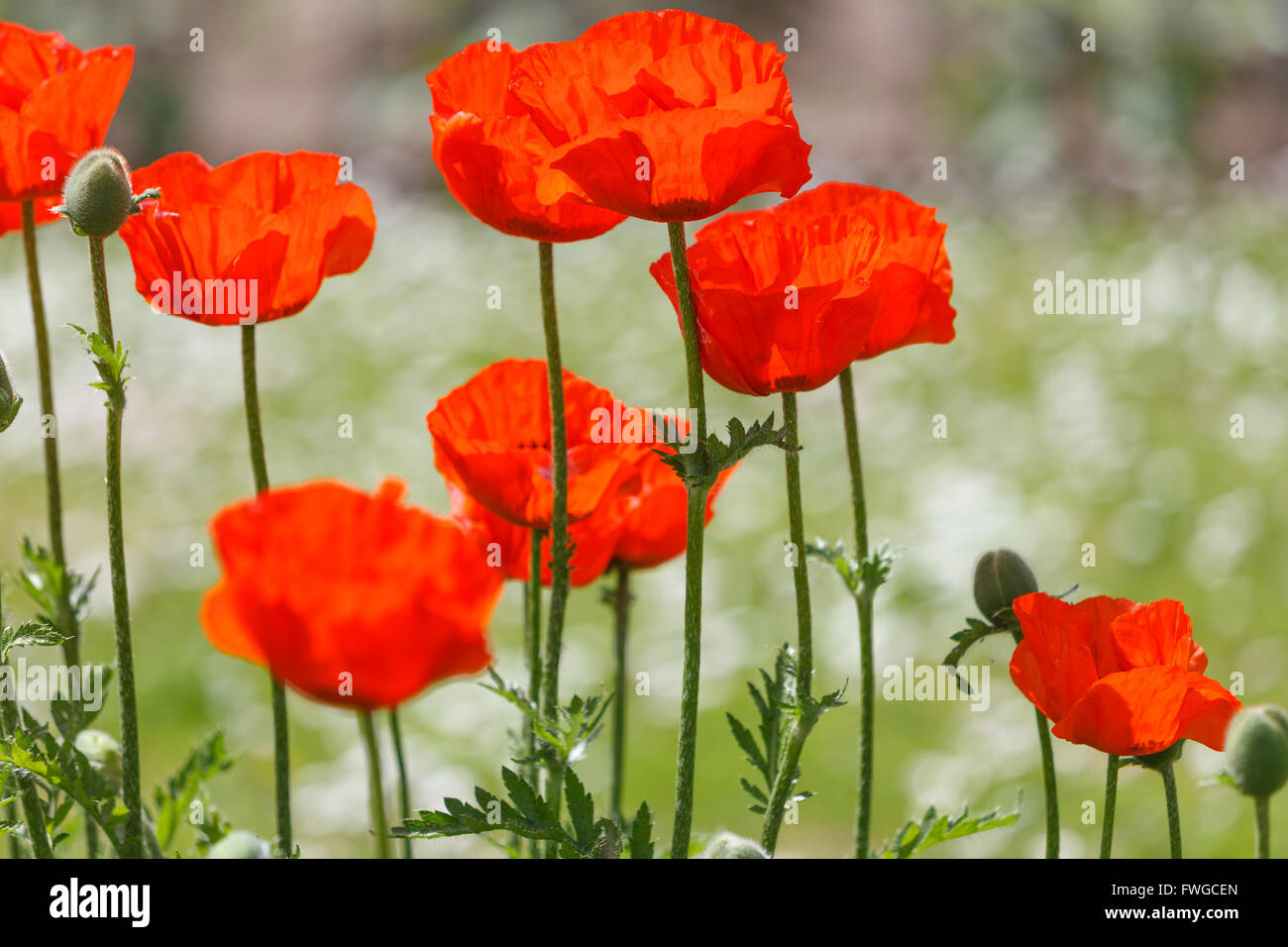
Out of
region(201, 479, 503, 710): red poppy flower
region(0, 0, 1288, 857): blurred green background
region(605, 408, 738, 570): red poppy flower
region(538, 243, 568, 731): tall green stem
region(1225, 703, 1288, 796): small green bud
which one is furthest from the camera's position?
region(0, 0, 1288, 857): blurred green background

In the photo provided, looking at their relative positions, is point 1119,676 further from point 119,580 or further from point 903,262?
point 119,580

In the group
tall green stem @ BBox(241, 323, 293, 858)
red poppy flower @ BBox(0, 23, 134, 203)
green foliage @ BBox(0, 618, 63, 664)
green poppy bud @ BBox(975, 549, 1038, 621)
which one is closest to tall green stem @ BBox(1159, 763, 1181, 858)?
green poppy bud @ BBox(975, 549, 1038, 621)

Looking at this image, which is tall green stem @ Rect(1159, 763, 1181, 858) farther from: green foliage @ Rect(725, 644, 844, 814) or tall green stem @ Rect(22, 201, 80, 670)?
tall green stem @ Rect(22, 201, 80, 670)

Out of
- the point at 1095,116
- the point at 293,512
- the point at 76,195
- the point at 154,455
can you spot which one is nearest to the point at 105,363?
the point at 76,195

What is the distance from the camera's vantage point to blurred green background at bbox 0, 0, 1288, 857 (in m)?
2.44

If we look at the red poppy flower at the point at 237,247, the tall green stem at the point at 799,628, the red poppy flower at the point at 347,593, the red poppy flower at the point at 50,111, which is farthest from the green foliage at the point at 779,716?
the red poppy flower at the point at 50,111

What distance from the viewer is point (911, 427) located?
152 inches

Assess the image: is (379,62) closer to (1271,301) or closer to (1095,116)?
(1095,116)

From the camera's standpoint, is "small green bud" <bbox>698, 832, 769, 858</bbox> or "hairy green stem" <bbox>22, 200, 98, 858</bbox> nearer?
"small green bud" <bbox>698, 832, 769, 858</bbox>

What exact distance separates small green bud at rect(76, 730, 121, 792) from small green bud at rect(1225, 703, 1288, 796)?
0.62 metres

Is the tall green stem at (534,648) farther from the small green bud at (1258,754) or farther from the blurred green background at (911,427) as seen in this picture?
the small green bud at (1258,754)

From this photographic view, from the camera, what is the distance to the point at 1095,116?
7004mm

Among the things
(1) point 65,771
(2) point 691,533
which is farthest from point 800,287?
(1) point 65,771

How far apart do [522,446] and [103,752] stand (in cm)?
31
